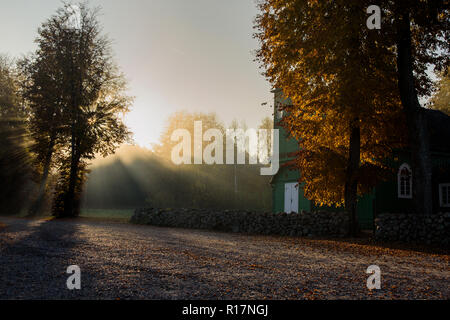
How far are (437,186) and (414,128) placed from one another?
391 inches

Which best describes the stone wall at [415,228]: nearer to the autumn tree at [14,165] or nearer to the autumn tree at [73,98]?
the autumn tree at [73,98]

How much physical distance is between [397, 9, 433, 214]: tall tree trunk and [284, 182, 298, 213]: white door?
912 centimetres

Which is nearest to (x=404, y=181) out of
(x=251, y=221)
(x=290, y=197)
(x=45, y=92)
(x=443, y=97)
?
(x=290, y=197)

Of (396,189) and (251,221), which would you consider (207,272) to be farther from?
(396,189)

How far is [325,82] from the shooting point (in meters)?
13.5

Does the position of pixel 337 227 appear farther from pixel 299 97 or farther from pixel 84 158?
pixel 84 158

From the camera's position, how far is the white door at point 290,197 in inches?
888

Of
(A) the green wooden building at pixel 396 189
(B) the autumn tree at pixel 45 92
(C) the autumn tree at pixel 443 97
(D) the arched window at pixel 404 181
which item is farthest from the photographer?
(C) the autumn tree at pixel 443 97

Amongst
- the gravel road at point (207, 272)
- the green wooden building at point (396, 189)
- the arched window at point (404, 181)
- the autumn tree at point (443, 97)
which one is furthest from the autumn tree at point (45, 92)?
the autumn tree at point (443, 97)

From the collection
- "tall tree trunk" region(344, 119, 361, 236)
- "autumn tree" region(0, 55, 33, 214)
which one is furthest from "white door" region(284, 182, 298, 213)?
"autumn tree" region(0, 55, 33, 214)

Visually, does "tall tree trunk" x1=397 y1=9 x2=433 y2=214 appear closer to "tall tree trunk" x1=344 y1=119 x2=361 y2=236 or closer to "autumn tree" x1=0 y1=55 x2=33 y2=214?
"tall tree trunk" x1=344 y1=119 x2=361 y2=236

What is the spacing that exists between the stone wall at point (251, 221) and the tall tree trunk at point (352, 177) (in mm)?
323

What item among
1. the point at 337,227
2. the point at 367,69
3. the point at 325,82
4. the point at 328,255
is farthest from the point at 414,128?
the point at 328,255
